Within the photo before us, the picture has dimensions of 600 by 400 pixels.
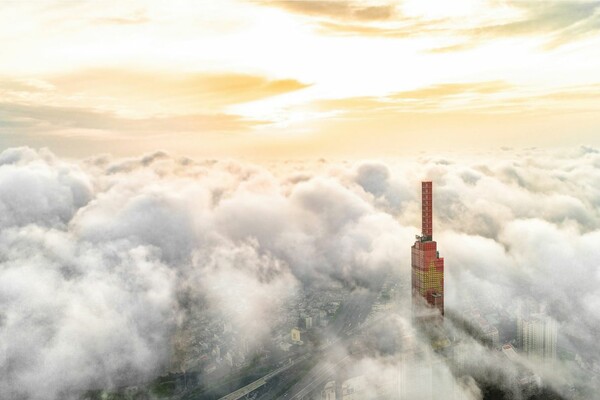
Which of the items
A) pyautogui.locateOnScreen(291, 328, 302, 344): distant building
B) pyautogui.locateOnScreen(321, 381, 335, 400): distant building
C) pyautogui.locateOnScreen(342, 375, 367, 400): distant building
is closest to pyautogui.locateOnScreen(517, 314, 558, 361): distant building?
pyautogui.locateOnScreen(342, 375, 367, 400): distant building

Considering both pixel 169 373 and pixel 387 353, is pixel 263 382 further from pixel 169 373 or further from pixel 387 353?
pixel 387 353

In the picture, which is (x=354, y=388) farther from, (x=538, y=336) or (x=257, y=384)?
(x=538, y=336)

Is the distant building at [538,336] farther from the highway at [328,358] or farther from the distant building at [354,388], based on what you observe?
the distant building at [354,388]

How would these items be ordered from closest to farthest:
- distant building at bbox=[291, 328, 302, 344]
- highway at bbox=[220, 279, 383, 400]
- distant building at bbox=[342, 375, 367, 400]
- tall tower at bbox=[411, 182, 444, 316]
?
1. distant building at bbox=[342, 375, 367, 400]
2. highway at bbox=[220, 279, 383, 400]
3. tall tower at bbox=[411, 182, 444, 316]
4. distant building at bbox=[291, 328, 302, 344]

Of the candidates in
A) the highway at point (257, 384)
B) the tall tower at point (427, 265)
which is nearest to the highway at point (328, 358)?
the highway at point (257, 384)

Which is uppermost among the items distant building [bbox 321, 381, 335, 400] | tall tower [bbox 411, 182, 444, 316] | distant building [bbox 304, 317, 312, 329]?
tall tower [bbox 411, 182, 444, 316]

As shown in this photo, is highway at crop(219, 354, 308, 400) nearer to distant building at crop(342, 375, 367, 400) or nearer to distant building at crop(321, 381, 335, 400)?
distant building at crop(321, 381, 335, 400)

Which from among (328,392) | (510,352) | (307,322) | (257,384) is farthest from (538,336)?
(257,384)

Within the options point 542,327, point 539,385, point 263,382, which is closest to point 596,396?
point 539,385
